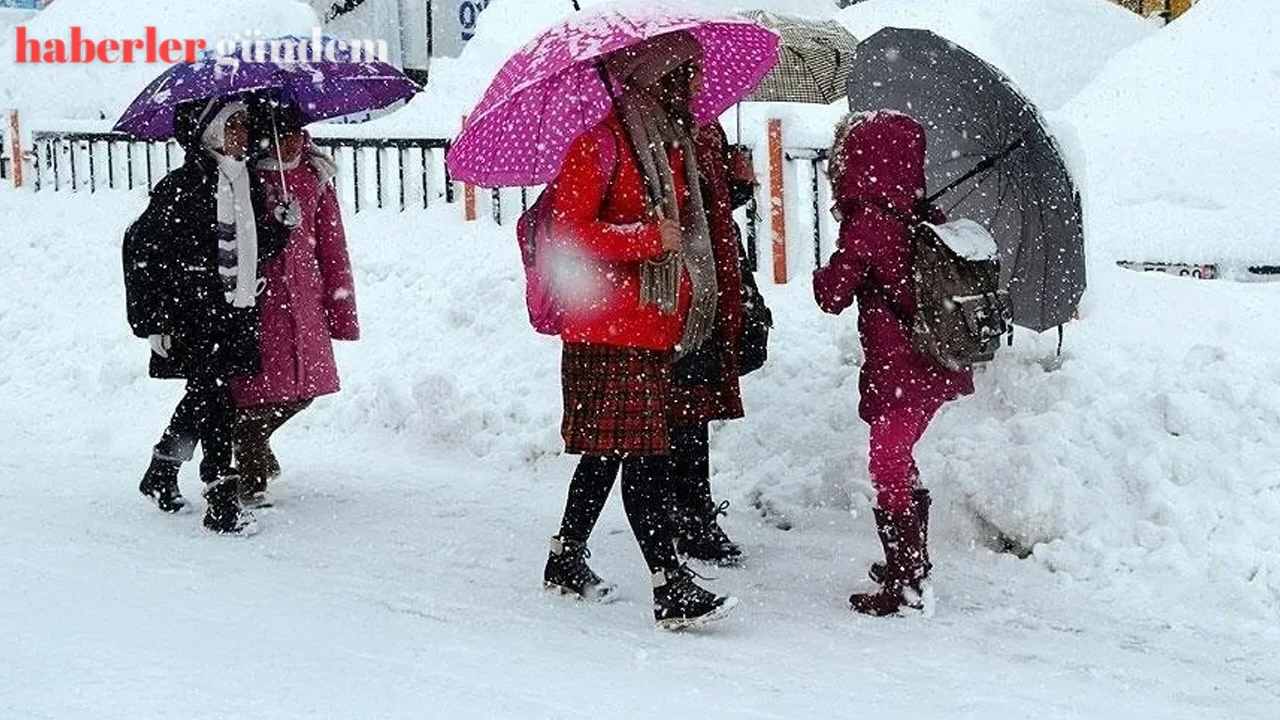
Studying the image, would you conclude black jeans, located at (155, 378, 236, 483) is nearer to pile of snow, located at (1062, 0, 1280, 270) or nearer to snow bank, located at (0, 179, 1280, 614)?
snow bank, located at (0, 179, 1280, 614)

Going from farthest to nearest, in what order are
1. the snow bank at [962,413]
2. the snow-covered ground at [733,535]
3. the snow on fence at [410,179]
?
the snow on fence at [410,179] < the snow bank at [962,413] < the snow-covered ground at [733,535]

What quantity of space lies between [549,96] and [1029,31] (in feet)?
45.7

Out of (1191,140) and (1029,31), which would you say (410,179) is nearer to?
(1191,140)

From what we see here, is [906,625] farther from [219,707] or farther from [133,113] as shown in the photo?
[133,113]

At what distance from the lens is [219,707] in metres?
3.77

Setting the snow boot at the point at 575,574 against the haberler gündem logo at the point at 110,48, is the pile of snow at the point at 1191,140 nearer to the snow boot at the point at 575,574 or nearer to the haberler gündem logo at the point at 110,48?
the snow boot at the point at 575,574

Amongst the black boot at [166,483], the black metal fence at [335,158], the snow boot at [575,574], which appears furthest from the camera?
the black metal fence at [335,158]

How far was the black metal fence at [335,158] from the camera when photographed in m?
10.9

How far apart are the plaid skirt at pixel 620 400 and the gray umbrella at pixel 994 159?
128 centimetres

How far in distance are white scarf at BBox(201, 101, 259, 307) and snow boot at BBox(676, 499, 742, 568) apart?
205 centimetres

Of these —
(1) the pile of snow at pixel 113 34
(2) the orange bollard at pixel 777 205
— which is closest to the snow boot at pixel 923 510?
(2) the orange bollard at pixel 777 205

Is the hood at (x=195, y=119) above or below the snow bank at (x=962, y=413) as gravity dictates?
above

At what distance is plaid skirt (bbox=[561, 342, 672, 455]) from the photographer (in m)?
4.55

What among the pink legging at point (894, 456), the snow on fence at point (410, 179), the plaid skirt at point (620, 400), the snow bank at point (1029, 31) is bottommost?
the pink legging at point (894, 456)
